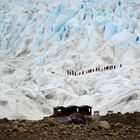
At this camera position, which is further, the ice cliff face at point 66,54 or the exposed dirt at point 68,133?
the ice cliff face at point 66,54

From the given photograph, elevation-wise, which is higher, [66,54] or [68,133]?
[66,54]

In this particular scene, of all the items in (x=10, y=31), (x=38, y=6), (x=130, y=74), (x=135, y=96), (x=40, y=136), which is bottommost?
(x=40, y=136)

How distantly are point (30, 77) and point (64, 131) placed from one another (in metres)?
55.5

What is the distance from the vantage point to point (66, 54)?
236ft

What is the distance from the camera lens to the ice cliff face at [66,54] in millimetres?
50000

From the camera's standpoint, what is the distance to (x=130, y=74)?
59.4m

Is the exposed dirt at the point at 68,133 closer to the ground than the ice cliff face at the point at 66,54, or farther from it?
closer to the ground

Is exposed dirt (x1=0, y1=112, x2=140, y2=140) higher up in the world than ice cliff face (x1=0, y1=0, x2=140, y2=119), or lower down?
lower down

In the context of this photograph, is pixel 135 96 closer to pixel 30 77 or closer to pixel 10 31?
pixel 30 77

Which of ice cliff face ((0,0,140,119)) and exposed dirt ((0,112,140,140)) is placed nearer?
exposed dirt ((0,112,140,140))

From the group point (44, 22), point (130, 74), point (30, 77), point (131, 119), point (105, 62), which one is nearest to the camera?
point (131, 119)

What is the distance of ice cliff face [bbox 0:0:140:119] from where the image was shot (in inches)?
1969

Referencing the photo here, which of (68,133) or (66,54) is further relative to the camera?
(66,54)

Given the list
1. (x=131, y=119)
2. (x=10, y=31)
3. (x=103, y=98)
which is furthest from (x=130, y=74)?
(x=131, y=119)
